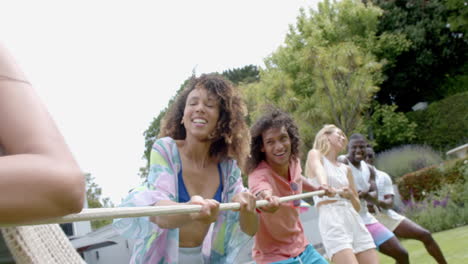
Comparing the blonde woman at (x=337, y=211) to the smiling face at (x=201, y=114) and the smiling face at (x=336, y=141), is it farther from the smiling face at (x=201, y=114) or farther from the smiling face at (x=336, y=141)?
the smiling face at (x=201, y=114)

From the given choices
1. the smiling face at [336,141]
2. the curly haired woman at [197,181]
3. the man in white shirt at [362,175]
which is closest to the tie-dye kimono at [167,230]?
the curly haired woman at [197,181]

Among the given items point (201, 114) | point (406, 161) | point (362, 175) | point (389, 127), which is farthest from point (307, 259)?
point (389, 127)

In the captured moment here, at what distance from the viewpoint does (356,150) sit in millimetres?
5828

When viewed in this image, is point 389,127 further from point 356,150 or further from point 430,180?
point 356,150

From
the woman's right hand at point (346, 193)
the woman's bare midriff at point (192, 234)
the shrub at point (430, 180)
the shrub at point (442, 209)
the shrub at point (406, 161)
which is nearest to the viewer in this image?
the woman's bare midriff at point (192, 234)

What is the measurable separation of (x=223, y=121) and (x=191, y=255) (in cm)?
79

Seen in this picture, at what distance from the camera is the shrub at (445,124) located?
875 inches

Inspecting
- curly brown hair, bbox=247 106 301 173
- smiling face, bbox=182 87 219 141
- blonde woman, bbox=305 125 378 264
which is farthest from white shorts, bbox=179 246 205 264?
blonde woman, bbox=305 125 378 264

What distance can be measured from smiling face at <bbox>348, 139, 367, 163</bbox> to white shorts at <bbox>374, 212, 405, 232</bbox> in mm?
623

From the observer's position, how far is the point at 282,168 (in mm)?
3830

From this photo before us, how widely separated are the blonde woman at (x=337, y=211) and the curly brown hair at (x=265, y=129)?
0.48m

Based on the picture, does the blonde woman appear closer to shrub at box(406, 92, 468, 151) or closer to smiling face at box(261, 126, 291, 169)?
smiling face at box(261, 126, 291, 169)

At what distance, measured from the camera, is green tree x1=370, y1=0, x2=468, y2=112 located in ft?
88.6

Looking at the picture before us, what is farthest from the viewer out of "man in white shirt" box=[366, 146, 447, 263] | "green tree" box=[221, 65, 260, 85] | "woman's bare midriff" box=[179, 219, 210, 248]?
"green tree" box=[221, 65, 260, 85]
